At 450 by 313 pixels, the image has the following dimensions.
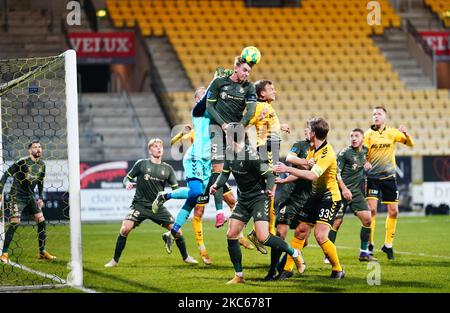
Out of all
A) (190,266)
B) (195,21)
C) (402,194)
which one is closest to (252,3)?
(195,21)

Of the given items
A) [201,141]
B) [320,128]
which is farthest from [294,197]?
[320,128]

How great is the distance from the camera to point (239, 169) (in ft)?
36.8

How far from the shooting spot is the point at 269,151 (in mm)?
13242

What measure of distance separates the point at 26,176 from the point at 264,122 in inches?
164

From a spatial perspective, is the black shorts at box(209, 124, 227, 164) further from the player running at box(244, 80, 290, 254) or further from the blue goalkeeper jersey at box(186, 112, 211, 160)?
the player running at box(244, 80, 290, 254)

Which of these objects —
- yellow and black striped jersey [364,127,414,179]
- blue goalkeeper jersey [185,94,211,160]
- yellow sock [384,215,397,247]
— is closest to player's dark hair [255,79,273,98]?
blue goalkeeper jersey [185,94,211,160]

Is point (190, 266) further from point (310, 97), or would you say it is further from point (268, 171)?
point (310, 97)

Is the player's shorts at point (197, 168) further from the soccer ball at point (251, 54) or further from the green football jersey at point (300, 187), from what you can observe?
the soccer ball at point (251, 54)

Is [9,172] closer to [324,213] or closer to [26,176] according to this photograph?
[26,176]

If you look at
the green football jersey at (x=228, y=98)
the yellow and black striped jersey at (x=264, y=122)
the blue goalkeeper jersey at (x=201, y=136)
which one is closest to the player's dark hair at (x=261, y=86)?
the yellow and black striped jersey at (x=264, y=122)

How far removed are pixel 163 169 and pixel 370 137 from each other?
3.52 metres

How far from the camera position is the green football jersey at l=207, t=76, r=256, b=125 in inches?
477

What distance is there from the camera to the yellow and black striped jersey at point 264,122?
522 inches

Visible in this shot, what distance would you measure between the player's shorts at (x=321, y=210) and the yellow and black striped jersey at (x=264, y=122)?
1623 mm
